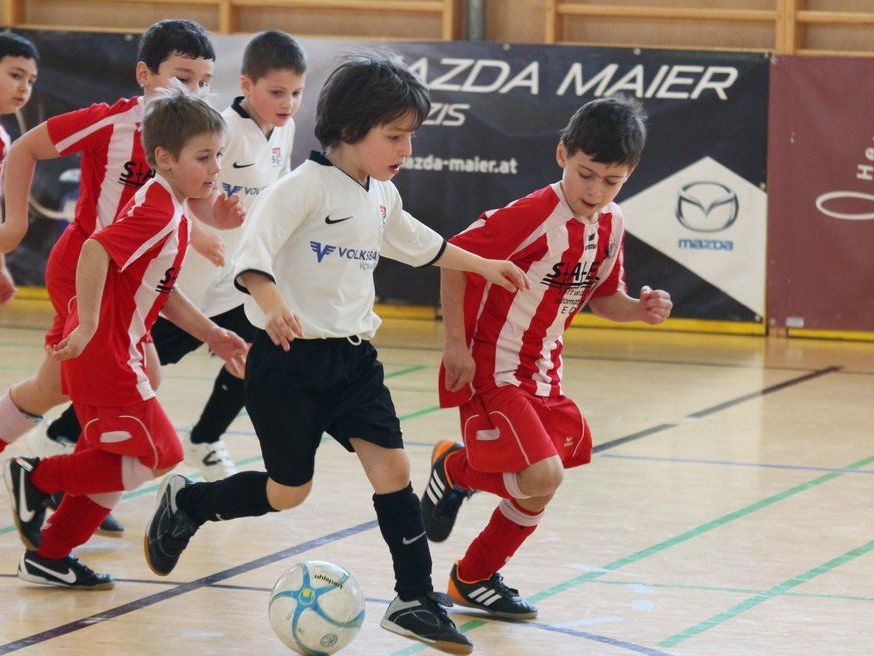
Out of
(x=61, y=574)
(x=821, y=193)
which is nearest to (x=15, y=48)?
(x=61, y=574)

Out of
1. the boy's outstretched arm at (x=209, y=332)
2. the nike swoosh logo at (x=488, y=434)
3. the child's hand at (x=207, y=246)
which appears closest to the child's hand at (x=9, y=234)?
the child's hand at (x=207, y=246)

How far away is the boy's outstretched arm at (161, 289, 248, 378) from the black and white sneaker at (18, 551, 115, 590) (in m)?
0.63

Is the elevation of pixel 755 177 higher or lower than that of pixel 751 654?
higher

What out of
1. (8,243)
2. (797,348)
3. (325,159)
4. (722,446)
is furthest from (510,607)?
(797,348)

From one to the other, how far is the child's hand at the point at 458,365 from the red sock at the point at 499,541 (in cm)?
34

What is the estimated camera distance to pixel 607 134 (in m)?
3.82

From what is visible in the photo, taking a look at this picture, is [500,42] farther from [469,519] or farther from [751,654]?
[751,654]

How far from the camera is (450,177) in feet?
32.5

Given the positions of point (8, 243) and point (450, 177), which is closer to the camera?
point (8, 243)

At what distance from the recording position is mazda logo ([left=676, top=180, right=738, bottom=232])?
31.4 feet

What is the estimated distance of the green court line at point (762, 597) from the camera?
3.62m

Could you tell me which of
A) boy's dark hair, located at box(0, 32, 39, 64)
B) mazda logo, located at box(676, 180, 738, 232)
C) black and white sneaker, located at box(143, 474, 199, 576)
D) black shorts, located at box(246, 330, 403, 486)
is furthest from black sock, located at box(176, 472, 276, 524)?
mazda logo, located at box(676, 180, 738, 232)

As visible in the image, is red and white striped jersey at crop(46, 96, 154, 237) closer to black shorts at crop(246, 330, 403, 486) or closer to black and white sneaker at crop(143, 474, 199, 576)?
black and white sneaker at crop(143, 474, 199, 576)

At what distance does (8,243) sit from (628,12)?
6.31m
